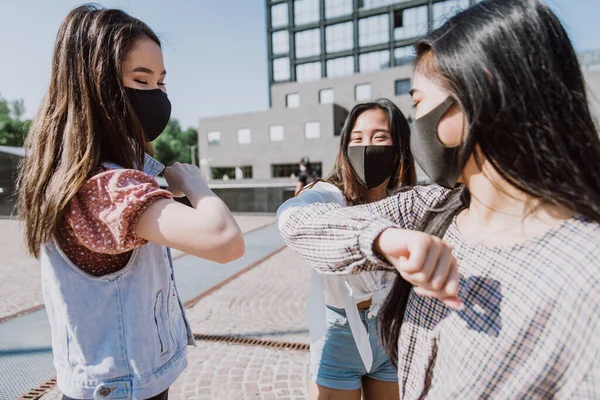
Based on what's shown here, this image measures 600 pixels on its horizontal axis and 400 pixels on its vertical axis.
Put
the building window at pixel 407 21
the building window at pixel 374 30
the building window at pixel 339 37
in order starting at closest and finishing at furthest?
1. the building window at pixel 407 21
2. the building window at pixel 374 30
3. the building window at pixel 339 37

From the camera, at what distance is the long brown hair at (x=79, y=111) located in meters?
1.12

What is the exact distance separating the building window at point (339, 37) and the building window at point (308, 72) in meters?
2.05

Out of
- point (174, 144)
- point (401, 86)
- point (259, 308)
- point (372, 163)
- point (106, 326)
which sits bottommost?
point (259, 308)

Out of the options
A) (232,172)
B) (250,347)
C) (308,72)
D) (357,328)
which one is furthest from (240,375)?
(308,72)

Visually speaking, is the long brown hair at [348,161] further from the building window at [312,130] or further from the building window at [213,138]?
the building window at [213,138]

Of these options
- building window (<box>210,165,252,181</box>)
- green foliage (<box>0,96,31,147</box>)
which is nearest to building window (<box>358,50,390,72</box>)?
building window (<box>210,165,252,181</box>)

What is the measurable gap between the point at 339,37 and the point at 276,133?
13.7 metres

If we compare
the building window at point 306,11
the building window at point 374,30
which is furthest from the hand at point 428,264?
the building window at point 306,11

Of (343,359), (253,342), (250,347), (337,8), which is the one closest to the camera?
(343,359)

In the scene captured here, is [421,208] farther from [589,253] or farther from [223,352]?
[223,352]

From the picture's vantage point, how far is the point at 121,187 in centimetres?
102

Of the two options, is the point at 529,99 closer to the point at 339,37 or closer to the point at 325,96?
the point at 325,96

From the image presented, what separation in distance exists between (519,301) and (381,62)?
1579 inches

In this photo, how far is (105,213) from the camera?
1022 mm
